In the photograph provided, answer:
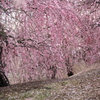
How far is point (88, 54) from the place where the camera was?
1975cm

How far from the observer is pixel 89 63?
20312 mm

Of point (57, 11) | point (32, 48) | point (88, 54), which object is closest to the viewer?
point (57, 11)

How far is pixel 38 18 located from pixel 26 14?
24.9 inches

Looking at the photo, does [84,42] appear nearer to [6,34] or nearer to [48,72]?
[48,72]

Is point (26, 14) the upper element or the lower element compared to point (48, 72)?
upper

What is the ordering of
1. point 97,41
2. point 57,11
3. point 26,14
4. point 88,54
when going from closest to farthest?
point 57,11
point 26,14
point 97,41
point 88,54

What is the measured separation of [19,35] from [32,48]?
83cm

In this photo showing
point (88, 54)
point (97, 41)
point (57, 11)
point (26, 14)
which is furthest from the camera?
point (88, 54)

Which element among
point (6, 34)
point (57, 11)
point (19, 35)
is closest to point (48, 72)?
point (19, 35)

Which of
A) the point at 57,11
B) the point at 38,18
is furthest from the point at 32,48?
the point at 57,11

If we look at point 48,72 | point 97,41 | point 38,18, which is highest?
point 38,18

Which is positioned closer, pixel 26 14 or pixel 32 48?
pixel 26 14

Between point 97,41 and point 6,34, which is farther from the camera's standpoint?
point 97,41

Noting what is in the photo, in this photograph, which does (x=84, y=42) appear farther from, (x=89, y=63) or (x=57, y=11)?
(x=57, y=11)
